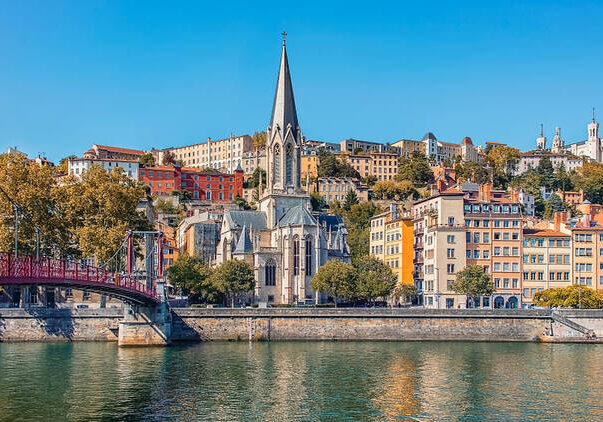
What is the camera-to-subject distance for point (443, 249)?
7544cm

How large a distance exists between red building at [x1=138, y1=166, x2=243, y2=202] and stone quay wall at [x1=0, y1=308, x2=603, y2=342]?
74876mm

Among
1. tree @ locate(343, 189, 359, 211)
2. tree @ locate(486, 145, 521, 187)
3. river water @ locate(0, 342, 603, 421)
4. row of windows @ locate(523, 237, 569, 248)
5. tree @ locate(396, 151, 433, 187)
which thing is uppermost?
tree @ locate(486, 145, 521, 187)

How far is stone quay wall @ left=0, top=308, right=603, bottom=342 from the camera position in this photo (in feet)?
200

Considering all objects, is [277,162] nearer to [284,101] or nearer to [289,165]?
[289,165]

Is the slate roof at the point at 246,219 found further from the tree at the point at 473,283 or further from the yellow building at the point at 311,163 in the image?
the yellow building at the point at 311,163

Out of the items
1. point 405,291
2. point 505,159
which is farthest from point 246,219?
point 505,159

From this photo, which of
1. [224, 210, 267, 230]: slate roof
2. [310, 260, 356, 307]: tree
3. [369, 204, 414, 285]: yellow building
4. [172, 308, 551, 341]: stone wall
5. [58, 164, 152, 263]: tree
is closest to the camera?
[172, 308, 551, 341]: stone wall

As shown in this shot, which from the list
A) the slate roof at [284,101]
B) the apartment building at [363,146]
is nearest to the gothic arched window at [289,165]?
the slate roof at [284,101]

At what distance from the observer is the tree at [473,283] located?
70.6 m

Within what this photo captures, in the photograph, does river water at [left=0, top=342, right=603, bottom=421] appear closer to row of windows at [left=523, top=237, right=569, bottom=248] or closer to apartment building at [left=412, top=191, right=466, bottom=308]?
apartment building at [left=412, top=191, right=466, bottom=308]

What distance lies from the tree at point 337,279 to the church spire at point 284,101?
22270mm

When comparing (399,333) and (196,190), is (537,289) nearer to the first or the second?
(399,333)

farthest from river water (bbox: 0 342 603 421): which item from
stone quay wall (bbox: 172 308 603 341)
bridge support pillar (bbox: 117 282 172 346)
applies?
stone quay wall (bbox: 172 308 603 341)

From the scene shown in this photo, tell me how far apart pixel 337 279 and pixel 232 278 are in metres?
9.82
